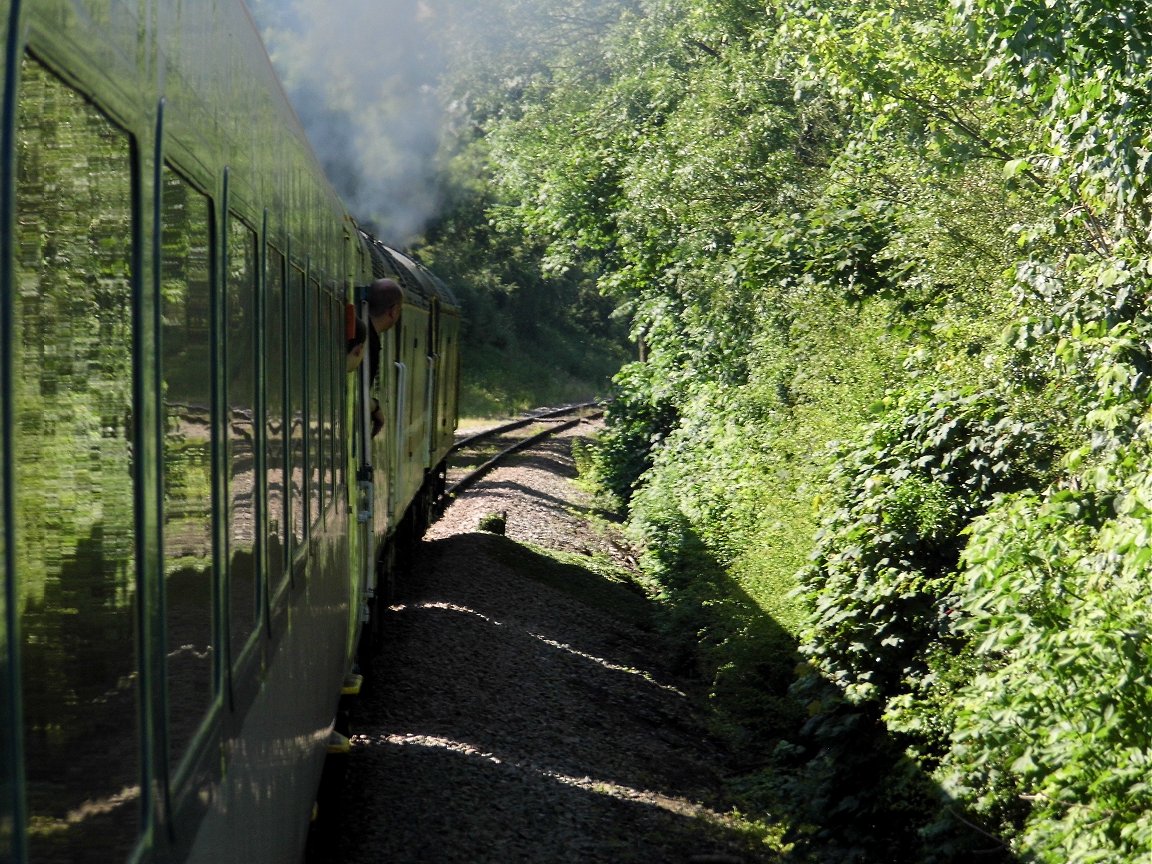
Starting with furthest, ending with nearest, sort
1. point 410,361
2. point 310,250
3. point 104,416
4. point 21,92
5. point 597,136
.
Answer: point 597,136
point 410,361
point 310,250
point 104,416
point 21,92

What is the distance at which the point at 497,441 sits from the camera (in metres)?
32.1

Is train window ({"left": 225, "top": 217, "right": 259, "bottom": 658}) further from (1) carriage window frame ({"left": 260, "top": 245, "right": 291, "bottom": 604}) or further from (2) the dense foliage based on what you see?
(2) the dense foliage

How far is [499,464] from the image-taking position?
2645 centimetres

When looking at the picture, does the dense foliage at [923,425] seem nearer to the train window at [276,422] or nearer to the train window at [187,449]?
the train window at [276,422]

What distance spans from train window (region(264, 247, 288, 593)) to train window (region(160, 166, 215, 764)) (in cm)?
94

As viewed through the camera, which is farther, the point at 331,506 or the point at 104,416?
the point at 331,506

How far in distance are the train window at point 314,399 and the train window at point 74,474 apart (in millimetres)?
2815

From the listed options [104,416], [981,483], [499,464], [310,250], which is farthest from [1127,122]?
[499,464]

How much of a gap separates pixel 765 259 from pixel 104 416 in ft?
39.3

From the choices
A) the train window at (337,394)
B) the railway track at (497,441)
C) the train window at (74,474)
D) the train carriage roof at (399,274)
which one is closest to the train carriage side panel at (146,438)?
the train window at (74,474)

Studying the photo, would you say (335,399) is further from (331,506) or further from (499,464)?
(499,464)

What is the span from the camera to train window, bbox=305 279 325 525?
4743 millimetres

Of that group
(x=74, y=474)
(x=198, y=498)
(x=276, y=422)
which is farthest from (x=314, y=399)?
(x=74, y=474)

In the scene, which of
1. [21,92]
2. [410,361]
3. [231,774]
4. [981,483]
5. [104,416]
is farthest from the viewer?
[410,361]
